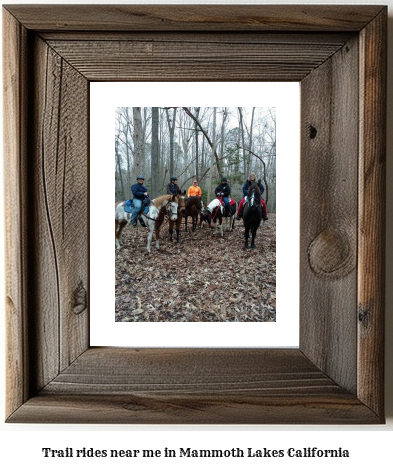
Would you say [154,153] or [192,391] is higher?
[154,153]

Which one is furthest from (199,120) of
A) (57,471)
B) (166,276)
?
(57,471)

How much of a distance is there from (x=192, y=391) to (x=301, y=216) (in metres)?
0.30

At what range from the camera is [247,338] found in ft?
2.39

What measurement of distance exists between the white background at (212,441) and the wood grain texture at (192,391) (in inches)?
2.1

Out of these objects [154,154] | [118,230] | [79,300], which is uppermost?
[154,154]

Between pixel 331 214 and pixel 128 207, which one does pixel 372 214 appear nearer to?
pixel 331 214

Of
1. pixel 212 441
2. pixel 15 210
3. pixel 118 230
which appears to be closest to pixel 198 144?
pixel 118 230

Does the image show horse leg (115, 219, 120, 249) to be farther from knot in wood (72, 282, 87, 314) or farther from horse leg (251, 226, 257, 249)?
horse leg (251, 226, 257, 249)

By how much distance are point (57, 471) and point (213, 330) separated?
1.06ft

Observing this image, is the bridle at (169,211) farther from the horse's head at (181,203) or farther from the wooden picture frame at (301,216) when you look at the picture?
the wooden picture frame at (301,216)

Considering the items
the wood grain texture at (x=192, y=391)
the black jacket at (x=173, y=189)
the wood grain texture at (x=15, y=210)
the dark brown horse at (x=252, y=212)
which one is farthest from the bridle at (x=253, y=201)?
the wood grain texture at (x=15, y=210)

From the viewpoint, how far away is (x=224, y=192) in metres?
0.72

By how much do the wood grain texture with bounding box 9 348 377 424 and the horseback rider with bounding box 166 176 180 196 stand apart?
Answer: 232 mm

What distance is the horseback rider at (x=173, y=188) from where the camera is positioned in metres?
0.72
